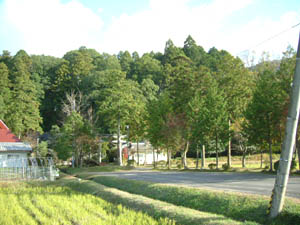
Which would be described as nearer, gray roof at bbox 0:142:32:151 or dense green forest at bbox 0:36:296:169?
dense green forest at bbox 0:36:296:169

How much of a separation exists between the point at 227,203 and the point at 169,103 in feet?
94.2

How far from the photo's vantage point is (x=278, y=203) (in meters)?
8.05

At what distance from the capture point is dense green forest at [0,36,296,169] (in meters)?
25.7

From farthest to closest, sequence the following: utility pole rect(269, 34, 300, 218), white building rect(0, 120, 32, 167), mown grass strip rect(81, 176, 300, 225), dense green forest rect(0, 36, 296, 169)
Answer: white building rect(0, 120, 32, 167) → dense green forest rect(0, 36, 296, 169) → mown grass strip rect(81, 176, 300, 225) → utility pole rect(269, 34, 300, 218)

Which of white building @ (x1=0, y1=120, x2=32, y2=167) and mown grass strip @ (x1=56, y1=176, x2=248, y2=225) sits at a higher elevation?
white building @ (x1=0, y1=120, x2=32, y2=167)

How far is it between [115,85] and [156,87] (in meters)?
20.4

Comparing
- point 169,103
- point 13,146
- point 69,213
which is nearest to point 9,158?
point 13,146

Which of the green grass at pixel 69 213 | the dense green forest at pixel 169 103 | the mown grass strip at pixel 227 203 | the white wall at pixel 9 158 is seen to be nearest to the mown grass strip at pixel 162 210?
the green grass at pixel 69 213

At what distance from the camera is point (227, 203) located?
10102 millimetres

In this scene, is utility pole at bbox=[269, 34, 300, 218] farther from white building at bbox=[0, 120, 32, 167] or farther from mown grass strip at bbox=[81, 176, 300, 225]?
white building at bbox=[0, 120, 32, 167]

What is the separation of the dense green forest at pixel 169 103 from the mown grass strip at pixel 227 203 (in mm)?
13705

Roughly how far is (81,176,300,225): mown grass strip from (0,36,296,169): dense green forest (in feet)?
45.0

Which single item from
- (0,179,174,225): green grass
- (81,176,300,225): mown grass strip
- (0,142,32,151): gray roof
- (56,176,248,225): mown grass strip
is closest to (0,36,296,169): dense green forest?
(0,142,32,151): gray roof

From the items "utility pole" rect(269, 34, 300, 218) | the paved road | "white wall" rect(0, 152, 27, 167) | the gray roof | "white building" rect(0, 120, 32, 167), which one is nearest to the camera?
"utility pole" rect(269, 34, 300, 218)
